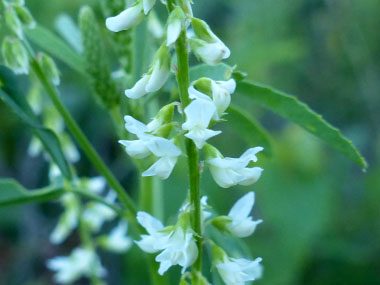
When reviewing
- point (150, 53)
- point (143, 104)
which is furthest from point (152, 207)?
point (150, 53)

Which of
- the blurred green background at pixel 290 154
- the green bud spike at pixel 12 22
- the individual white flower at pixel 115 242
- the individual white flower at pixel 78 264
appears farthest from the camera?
the blurred green background at pixel 290 154

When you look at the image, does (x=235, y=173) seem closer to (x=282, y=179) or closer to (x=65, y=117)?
(x=65, y=117)

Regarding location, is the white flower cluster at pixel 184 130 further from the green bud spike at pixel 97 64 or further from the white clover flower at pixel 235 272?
the green bud spike at pixel 97 64

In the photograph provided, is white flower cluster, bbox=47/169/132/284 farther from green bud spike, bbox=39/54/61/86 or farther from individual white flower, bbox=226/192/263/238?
individual white flower, bbox=226/192/263/238

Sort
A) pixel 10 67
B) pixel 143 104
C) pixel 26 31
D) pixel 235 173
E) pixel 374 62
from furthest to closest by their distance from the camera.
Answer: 1. pixel 374 62
2. pixel 26 31
3. pixel 143 104
4. pixel 10 67
5. pixel 235 173

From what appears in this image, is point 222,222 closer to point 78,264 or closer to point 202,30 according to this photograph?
point 202,30

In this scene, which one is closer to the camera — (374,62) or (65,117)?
(65,117)

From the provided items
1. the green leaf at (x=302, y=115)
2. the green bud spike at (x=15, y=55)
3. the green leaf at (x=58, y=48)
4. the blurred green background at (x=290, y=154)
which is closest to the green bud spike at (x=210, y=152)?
the green leaf at (x=302, y=115)

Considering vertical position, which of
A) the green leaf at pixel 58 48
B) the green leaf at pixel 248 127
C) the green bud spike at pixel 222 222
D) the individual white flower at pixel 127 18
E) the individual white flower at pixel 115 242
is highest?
the individual white flower at pixel 127 18
